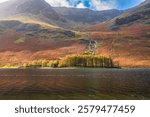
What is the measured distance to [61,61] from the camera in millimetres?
183875

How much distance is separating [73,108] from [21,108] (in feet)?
13.2

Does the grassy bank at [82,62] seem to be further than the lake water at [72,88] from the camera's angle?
Yes

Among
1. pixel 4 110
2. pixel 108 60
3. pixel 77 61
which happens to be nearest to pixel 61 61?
pixel 77 61

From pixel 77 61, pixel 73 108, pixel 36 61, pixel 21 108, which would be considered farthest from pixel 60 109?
pixel 36 61

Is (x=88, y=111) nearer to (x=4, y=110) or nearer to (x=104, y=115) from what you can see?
(x=104, y=115)

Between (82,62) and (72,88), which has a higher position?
(82,62)

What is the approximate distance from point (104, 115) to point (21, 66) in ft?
567

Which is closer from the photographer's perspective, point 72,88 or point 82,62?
point 72,88

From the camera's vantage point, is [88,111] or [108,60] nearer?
[88,111]

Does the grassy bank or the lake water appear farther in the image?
the grassy bank

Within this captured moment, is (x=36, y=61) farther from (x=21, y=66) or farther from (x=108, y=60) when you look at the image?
(x=108, y=60)

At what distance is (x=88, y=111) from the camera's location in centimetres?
2686

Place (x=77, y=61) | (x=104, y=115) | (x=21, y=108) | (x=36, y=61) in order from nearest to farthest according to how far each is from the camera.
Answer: (x=104, y=115)
(x=21, y=108)
(x=77, y=61)
(x=36, y=61)

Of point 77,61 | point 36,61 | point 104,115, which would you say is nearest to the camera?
point 104,115
